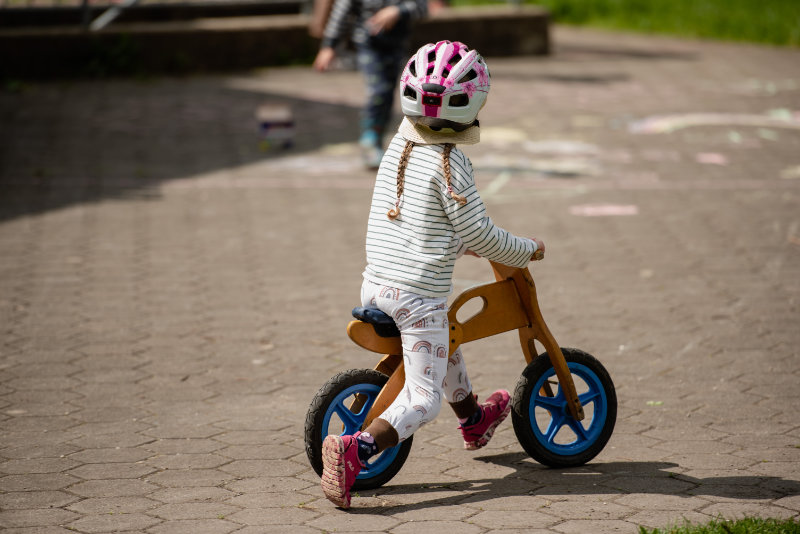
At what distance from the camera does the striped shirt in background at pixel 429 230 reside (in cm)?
388

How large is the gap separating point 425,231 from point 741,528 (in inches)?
57.6

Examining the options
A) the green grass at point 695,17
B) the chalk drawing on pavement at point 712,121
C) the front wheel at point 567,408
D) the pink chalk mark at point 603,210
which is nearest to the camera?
the front wheel at point 567,408

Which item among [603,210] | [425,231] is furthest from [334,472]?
[603,210]

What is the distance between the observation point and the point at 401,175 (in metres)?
3.95

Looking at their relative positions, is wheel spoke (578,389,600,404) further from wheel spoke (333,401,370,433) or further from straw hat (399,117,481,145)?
straw hat (399,117,481,145)

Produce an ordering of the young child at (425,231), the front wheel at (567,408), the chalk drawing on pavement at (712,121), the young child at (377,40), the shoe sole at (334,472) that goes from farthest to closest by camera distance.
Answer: the chalk drawing on pavement at (712,121) → the young child at (377,40) → the front wheel at (567,408) → the young child at (425,231) → the shoe sole at (334,472)

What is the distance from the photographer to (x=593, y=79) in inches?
572

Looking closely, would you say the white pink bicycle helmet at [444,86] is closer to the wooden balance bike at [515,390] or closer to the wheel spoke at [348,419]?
the wooden balance bike at [515,390]

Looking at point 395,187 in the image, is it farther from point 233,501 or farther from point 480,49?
point 480,49

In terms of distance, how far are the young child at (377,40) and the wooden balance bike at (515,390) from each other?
17.6 ft

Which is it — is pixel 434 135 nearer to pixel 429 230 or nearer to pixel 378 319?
pixel 429 230

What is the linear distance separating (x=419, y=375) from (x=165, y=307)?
114 inches

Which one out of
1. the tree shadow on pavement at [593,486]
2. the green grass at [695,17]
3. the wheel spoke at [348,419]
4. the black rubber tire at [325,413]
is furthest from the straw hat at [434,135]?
the green grass at [695,17]

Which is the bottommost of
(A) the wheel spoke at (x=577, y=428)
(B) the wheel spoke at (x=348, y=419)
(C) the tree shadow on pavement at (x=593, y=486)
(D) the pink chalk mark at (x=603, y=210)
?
(D) the pink chalk mark at (x=603, y=210)
